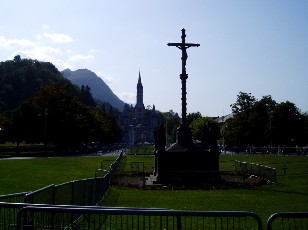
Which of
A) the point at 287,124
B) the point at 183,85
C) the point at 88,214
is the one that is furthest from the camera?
the point at 287,124

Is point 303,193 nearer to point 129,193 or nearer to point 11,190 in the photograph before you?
point 129,193

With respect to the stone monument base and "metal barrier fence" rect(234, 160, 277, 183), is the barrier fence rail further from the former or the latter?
"metal barrier fence" rect(234, 160, 277, 183)

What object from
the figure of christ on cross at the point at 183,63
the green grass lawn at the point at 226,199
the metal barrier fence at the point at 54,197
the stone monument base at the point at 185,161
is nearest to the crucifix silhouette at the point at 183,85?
the figure of christ on cross at the point at 183,63

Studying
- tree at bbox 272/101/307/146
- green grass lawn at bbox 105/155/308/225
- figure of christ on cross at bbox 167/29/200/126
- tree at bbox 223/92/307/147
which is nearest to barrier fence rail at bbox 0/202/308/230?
green grass lawn at bbox 105/155/308/225

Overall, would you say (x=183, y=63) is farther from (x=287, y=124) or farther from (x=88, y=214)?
(x=287, y=124)

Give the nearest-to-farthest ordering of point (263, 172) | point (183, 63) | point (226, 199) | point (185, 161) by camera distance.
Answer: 1. point (226, 199)
2. point (185, 161)
3. point (183, 63)
4. point (263, 172)

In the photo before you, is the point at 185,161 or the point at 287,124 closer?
the point at 185,161

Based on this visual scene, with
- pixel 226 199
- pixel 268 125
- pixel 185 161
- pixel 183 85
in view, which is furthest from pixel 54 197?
pixel 268 125

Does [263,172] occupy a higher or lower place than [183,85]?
lower

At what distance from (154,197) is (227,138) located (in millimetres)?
87384

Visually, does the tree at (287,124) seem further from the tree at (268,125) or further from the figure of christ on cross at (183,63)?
the figure of christ on cross at (183,63)

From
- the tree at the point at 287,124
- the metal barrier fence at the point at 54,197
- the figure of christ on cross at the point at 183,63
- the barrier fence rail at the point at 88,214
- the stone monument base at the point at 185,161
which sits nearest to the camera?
the barrier fence rail at the point at 88,214

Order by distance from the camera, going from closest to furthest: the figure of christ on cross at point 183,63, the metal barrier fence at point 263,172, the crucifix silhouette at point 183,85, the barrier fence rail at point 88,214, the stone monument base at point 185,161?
the barrier fence rail at point 88,214 < the stone monument base at point 185,161 < the metal barrier fence at point 263,172 < the crucifix silhouette at point 183,85 < the figure of christ on cross at point 183,63

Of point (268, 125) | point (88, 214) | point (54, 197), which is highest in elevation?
point (268, 125)
